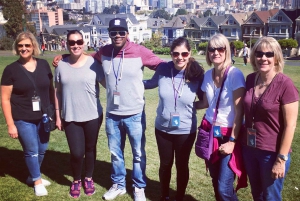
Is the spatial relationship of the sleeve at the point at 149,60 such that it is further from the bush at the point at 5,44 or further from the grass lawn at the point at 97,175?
the bush at the point at 5,44

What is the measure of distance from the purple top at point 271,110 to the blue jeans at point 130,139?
1.39 m

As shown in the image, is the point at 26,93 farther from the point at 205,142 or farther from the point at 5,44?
the point at 5,44

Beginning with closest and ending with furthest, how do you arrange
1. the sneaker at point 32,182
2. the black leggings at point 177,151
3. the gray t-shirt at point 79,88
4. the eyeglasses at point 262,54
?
the eyeglasses at point 262,54
the black leggings at point 177,151
the gray t-shirt at point 79,88
the sneaker at point 32,182

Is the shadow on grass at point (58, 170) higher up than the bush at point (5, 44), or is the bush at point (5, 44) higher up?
the bush at point (5, 44)

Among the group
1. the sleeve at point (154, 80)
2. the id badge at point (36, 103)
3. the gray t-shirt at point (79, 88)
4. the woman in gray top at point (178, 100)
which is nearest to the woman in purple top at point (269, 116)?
the woman in gray top at point (178, 100)

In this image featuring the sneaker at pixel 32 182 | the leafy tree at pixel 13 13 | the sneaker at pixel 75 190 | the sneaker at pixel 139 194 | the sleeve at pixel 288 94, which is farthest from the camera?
the leafy tree at pixel 13 13

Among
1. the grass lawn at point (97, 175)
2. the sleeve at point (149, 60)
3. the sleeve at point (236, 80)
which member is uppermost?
the sleeve at point (149, 60)

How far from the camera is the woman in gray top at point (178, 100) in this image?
3316 mm

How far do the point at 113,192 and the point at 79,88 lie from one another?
145 cm

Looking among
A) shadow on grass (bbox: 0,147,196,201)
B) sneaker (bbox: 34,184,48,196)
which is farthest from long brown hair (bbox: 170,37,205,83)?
sneaker (bbox: 34,184,48,196)

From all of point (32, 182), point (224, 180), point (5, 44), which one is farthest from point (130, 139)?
point (5, 44)

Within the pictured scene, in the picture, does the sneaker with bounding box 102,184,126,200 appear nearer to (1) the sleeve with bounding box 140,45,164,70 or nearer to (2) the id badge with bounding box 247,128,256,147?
(1) the sleeve with bounding box 140,45,164,70

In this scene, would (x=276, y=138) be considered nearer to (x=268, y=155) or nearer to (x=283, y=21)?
(x=268, y=155)

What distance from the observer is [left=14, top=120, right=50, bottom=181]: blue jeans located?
3760 mm
